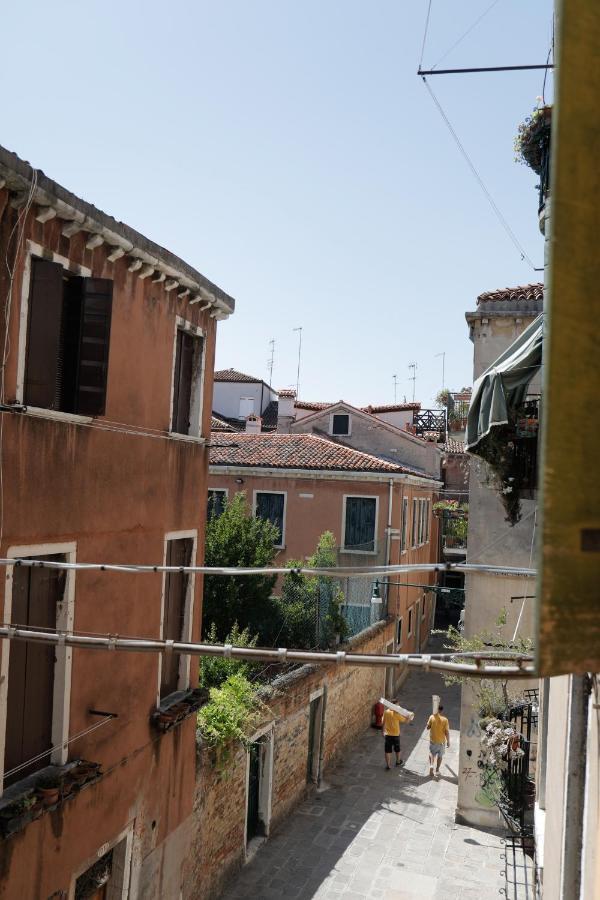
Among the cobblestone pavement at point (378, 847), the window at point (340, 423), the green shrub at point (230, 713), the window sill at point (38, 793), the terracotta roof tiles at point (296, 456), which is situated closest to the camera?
the window sill at point (38, 793)

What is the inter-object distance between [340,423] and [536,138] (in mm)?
21417

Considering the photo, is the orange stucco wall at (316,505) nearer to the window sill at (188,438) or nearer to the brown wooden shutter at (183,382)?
the window sill at (188,438)

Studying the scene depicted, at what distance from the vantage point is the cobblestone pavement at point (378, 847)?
40.7 feet

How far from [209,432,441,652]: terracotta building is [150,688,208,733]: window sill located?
40.3 feet

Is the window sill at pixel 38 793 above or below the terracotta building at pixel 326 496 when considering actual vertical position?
below

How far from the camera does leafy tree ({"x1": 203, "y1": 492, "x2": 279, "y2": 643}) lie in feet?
58.7

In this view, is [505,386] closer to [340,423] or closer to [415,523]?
[415,523]

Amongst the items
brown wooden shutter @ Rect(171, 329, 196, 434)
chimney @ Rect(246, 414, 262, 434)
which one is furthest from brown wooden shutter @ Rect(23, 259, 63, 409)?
chimney @ Rect(246, 414, 262, 434)

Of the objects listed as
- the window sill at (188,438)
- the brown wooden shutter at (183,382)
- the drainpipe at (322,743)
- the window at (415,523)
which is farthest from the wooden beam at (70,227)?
the window at (415,523)

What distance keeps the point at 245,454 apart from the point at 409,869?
14.5 m

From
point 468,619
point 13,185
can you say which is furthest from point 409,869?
point 13,185

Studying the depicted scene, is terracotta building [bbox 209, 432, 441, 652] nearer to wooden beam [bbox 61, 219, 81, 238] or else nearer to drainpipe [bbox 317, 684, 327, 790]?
drainpipe [bbox 317, 684, 327, 790]

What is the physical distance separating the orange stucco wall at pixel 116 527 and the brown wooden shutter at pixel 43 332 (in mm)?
205

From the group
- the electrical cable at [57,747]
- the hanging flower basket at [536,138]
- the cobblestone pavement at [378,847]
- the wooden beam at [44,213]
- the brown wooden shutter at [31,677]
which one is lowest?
the cobblestone pavement at [378,847]
